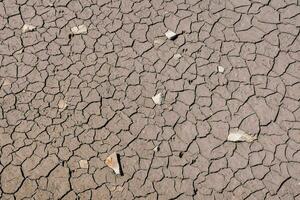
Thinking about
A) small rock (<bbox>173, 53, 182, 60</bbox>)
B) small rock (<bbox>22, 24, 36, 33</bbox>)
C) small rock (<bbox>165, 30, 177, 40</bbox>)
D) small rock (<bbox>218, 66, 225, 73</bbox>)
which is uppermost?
small rock (<bbox>22, 24, 36, 33</bbox>)

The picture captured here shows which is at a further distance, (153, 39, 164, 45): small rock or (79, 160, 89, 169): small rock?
(153, 39, 164, 45): small rock

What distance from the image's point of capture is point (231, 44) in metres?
4.27

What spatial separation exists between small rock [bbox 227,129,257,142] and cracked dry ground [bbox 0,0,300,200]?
0.04m

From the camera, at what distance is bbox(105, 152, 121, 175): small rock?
11.7ft

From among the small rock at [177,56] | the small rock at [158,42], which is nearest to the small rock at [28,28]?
the small rock at [158,42]

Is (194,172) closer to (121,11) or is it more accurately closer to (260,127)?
(260,127)

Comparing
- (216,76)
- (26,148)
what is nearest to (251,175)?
(216,76)

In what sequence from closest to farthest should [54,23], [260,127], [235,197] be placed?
[235,197] → [260,127] → [54,23]

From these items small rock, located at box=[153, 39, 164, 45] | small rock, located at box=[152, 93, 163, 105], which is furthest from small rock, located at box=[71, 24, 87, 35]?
small rock, located at box=[152, 93, 163, 105]

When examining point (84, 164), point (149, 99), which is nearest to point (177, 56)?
point (149, 99)

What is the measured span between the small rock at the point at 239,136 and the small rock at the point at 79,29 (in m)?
1.73

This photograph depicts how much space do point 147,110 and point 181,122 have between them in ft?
1.03

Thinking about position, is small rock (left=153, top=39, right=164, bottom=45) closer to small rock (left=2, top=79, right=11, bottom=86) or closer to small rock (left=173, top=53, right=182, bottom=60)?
small rock (left=173, top=53, right=182, bottom=60)

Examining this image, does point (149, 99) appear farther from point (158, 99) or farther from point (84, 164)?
point (84, 164)
